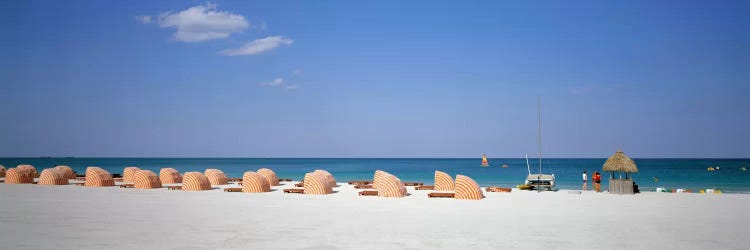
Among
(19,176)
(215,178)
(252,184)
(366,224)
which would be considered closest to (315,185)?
(252,184)

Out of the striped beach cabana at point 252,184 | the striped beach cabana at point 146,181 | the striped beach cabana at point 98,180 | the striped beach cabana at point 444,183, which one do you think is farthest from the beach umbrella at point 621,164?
the striped beach cabana at point 98,180

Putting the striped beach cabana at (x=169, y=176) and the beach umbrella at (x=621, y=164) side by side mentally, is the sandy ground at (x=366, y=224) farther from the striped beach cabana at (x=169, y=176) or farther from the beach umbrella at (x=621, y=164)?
the striped beach cabana at (x=169, y=176)

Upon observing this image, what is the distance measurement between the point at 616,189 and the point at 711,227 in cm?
1326

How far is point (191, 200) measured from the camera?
23.2m

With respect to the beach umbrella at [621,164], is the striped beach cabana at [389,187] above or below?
below

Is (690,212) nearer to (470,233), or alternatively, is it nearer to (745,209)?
(745,209)

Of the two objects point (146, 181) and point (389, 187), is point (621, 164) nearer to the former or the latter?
point (389, 187)

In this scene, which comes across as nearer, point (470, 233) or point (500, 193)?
point (470, 233)

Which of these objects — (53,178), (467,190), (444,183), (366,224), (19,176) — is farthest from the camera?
(19,176)

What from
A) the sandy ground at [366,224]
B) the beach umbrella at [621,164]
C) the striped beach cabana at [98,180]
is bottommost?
the sandy ground at [366,224]

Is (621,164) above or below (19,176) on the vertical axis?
above

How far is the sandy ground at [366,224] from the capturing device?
12.0m

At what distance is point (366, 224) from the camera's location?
49.9 feet

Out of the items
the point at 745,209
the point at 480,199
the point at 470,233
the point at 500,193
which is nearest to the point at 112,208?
the point at 470,233
